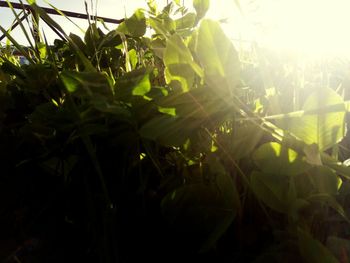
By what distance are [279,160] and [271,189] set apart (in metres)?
0.05

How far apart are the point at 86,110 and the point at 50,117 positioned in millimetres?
121

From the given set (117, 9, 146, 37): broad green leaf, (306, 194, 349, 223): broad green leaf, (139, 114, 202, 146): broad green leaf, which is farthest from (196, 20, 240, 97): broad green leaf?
(117, 9, 146, 37): broad green leaf

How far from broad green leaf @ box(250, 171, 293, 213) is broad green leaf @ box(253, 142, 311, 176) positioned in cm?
1

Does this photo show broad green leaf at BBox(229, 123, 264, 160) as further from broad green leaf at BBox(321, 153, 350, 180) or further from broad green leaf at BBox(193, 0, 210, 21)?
broad green leaf at BBox(193, 0, 210, 21)

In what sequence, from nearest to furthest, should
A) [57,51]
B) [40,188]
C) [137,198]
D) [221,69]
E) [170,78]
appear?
[221,69], [170,78], [137,198], [40,188], [57,51]

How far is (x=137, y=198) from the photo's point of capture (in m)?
0.73

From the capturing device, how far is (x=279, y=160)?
524 millimetres

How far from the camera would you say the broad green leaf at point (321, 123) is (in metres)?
0.46

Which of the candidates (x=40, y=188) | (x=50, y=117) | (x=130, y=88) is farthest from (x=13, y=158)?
(x=130, y=88)

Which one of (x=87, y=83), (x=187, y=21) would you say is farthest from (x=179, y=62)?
(x=187, y=21)

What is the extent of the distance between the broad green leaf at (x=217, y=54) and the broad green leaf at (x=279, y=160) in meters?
0.12

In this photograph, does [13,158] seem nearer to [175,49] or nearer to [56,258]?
[56,258]

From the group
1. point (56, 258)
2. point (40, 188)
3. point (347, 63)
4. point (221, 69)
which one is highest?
point (221, 69)

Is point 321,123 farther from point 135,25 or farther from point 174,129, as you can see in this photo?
point 135,25
